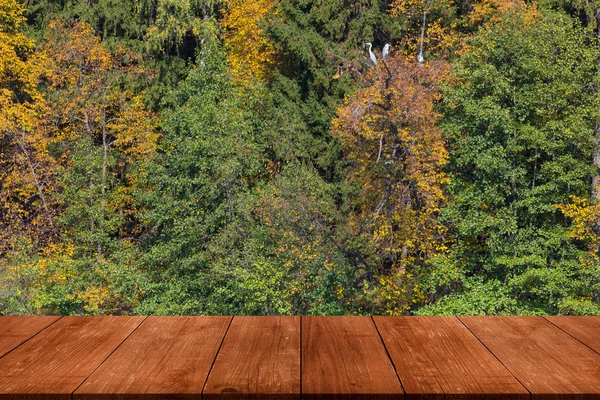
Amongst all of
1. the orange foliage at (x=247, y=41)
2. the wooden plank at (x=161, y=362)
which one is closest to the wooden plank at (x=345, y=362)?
the wooden plank at (x=161, y=362)

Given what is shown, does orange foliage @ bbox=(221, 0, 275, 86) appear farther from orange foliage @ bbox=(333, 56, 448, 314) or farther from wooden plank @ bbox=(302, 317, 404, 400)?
wooden plank @ bbox=(302, 317, 404, 400)

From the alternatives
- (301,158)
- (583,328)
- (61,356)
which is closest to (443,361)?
(583,328)

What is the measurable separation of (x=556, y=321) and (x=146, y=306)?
1542 cm

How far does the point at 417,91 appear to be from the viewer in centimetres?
1869

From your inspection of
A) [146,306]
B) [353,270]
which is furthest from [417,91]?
[146,306]

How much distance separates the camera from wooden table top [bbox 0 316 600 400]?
1.55m

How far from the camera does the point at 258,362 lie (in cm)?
171

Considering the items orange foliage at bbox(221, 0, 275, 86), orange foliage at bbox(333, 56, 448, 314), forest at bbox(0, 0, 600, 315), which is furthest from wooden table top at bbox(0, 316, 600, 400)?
orange foliage at bbox(221, 0, 275, 86)

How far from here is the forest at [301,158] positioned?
662 inches

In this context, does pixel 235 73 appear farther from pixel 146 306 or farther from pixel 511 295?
pixel 511 295

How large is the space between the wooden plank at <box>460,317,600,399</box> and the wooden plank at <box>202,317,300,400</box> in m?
0.50

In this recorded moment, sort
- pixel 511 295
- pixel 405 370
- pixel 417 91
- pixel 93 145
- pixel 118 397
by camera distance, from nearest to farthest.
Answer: pixel 118 397, pixel 405 370, pixel 511 295, pixel 417 91, pixel 93 145

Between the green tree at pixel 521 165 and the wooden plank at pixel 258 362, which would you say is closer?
the wooden plank at pixel 258 362

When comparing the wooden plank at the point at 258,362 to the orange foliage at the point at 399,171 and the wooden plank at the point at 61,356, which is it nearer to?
the wooden plank at the point at 61,356
